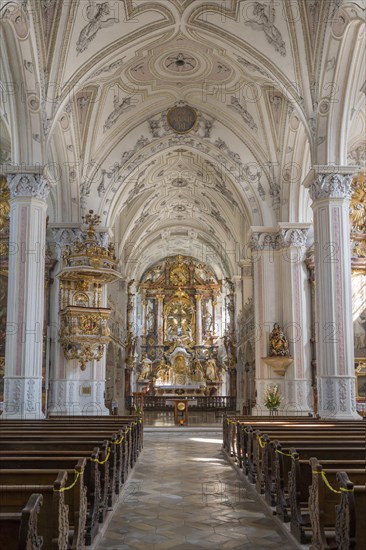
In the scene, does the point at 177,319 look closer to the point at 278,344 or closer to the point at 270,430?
the point at 278,344

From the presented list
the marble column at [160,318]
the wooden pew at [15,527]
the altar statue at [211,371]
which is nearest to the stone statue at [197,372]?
the altar statue at [211,371]

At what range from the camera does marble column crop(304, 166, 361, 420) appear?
13547mm

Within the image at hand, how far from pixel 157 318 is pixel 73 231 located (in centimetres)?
2296

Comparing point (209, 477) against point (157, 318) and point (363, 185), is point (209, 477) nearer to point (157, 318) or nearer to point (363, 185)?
point (363, 185)

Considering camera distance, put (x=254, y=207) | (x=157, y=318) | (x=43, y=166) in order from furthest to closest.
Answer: (x=157, y=318) → (x=254, y=207) → (x=43, y=166)

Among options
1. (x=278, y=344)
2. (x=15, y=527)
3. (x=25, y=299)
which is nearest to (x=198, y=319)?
(x=278, y=344)

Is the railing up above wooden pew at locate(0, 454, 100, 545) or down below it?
below

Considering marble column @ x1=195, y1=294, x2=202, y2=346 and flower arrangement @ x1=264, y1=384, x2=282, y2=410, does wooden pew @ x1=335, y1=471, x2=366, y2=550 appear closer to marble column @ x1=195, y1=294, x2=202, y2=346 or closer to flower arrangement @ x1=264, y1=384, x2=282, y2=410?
flower arrangement @ x1=264, y1=384, x2=282, y2=410

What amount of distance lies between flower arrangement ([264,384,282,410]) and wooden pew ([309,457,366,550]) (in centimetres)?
1354

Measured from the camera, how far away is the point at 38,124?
1465 cm

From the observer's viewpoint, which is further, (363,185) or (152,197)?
(152,197)

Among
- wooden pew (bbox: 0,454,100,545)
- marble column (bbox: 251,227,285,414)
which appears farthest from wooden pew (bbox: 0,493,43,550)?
marble column (bbox: 251,227,285,414)

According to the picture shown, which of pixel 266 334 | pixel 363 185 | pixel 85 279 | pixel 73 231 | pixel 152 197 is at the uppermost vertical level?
pixel 152 197

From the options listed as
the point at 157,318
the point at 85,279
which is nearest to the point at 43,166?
the point at 85,279
